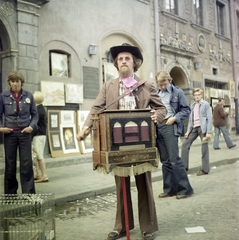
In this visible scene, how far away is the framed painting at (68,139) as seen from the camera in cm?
990

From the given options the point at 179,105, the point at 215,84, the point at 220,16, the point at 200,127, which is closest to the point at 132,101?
the point at 179,105

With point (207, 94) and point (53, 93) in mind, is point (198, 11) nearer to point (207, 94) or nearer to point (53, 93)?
point (207, 94)

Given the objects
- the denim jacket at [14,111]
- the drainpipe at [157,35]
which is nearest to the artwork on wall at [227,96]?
the drainpipe at [157,35]

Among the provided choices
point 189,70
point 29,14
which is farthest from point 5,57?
point 189,70

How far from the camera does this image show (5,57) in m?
9.10

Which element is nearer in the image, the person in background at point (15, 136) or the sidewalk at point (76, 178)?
the person in background at point (15, 136)

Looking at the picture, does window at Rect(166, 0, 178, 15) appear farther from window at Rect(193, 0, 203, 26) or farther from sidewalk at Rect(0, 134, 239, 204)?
sidewalk at Rect(0, 134, 239, 204)

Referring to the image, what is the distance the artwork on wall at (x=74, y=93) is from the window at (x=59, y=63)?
0.40 m

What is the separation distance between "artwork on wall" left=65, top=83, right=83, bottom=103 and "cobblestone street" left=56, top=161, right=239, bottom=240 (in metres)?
5.17

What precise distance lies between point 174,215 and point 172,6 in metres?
13.1

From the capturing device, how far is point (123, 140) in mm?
2996

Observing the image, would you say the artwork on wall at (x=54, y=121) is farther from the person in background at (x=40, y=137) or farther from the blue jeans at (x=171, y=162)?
the blue jeans at (x=171, y=162)

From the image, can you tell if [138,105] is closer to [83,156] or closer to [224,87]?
[83,156]

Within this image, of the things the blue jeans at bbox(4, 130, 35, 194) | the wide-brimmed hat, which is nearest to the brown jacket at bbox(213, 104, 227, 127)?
the blue jeans at bbox(4, 130, 35, 194)
